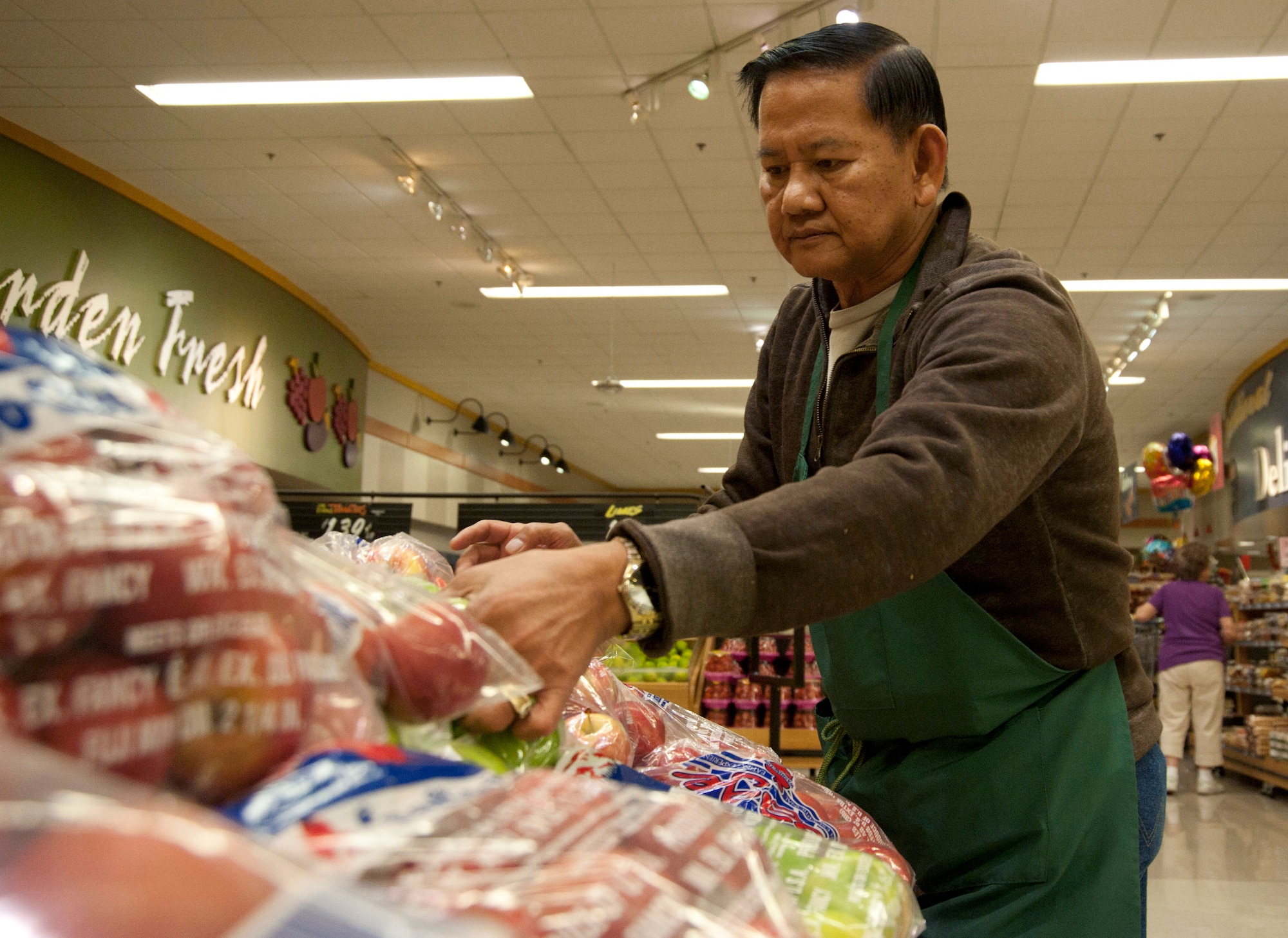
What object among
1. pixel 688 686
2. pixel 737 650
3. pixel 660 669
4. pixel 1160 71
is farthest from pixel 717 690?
pixel 1160 71

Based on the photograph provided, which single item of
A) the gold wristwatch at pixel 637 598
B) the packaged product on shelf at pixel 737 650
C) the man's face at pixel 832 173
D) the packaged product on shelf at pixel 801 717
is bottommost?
the packaged product on shelf at pixel 801 717

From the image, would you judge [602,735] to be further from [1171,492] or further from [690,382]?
[1171,492]

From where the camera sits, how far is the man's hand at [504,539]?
1183 mm

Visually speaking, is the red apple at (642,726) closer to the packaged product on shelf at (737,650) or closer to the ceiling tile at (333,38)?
the packaged product on shelf at (737,650)

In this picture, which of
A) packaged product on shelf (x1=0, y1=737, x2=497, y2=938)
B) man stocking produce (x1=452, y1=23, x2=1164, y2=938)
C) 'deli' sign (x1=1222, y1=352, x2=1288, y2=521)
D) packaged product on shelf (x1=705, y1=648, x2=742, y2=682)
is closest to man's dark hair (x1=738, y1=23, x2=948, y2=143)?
man stocking produce (x1=452, y1=23, x2=1164, y2=938)

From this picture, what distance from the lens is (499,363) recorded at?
13273 mm

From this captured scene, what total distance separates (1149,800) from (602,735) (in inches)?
28.0

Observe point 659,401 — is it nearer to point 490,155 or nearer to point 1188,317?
point 1188,317

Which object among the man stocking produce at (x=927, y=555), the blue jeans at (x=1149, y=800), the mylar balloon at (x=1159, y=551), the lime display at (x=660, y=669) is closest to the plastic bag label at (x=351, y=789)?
the man stocking produce at (x=927, y=555)

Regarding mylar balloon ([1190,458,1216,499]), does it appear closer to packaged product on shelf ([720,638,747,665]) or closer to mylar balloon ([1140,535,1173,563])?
mylar balloon ([1140,535,1173,563])

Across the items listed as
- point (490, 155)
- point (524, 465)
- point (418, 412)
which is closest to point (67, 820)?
point (490, 155)

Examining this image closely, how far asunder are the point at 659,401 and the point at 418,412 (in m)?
3.44

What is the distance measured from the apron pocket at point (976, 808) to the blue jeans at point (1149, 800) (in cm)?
19

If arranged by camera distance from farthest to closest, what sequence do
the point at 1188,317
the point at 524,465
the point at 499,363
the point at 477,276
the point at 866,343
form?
the point at 524,465 → the point at 499,363 → the point at 1188,317 → the point at 477,276 → the point at 866,343
